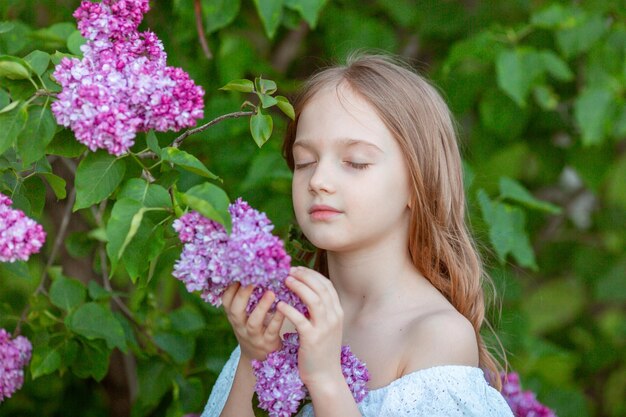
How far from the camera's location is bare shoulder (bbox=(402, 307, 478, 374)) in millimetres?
1463

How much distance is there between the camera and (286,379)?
4.34ft

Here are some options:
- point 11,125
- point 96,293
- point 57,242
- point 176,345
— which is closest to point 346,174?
point 11,125

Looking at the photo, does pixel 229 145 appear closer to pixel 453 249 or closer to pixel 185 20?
pixel 185 20

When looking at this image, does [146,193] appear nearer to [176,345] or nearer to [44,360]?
[44,360]

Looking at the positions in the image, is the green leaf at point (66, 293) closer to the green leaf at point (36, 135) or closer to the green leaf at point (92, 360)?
the green leaf at point (92, 360)

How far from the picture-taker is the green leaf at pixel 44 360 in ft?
5.59

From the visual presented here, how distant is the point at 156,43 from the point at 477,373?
27.6 inches

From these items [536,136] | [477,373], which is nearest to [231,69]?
[536,136]

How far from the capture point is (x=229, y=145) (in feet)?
7.72

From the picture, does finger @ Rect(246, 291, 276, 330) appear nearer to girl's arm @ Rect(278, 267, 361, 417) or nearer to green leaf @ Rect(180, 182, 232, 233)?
girl's arm @ Rect(278, 267, 361, 417)

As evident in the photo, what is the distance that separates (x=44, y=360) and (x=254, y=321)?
0.58 meters

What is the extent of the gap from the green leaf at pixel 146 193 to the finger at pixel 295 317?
0.68 feet

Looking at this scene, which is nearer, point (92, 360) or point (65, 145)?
point (65, 145)

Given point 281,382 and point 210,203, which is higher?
point 210,203
